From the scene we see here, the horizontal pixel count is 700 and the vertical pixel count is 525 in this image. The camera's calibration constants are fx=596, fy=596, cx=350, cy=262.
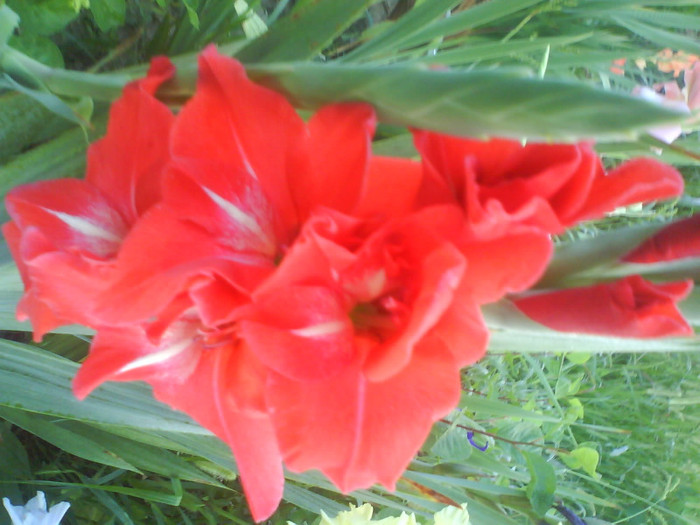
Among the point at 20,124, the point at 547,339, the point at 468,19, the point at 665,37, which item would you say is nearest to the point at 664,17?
the point at 665,37

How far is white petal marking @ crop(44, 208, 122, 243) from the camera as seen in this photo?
A: 0.87 feet

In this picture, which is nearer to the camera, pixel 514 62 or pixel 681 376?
pixel 514 62

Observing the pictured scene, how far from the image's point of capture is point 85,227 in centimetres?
27

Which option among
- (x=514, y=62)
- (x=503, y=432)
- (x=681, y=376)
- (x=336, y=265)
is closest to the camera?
(x=336, y=265)

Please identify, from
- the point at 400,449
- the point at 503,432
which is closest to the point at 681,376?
the point at 503,432

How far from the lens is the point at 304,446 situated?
0.23 metres

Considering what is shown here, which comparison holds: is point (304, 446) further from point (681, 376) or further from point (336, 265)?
point (681, 376)

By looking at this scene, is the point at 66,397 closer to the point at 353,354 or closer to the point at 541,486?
the point at 353,354

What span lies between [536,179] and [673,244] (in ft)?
0.20

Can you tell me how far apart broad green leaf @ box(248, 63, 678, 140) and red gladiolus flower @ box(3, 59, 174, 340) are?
82mm

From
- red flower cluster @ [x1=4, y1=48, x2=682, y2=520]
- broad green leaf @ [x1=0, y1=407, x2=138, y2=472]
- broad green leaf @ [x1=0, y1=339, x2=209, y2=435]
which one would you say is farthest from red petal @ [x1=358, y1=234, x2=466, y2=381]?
broad green leaf @ [x1=0, y1=407, x2=138, y2=472]

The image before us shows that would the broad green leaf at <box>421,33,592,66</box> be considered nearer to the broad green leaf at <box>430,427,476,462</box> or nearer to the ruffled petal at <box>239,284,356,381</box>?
the ruffled petal at <box>239,284,356,381</box>

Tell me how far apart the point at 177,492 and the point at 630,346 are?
67cm

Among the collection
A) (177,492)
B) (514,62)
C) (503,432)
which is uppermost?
(514,62)
